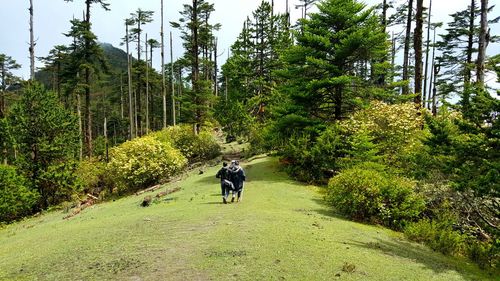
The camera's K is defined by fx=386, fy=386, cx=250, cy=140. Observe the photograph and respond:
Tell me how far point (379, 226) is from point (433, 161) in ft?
9.00

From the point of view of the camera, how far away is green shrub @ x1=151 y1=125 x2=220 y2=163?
99.3 ft

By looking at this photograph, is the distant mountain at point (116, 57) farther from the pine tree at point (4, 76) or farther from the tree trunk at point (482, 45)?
the tree trunk at point (482, 45)

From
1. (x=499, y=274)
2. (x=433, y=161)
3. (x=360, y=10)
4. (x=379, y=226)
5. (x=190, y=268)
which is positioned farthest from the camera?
(x=360, y=10)

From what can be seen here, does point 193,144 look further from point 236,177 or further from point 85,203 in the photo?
point 236,177

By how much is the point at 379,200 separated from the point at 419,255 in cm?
316

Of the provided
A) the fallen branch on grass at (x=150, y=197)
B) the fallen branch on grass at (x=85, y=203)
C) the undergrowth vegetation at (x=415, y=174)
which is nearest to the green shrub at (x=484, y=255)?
the undergrowth vegetation at (x=415, y=174)

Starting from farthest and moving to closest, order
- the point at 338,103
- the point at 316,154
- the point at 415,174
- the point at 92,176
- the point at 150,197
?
the point at 92,176, the point at 338,103, the point at 316,154, the point at 150,197, the point at 415,174

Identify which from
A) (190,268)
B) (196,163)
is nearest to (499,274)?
(190,268)

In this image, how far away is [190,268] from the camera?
297 inches

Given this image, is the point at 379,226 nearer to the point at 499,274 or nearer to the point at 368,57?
the point at 499,274

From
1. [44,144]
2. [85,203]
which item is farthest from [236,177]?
[44,144]

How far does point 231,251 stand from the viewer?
840cm

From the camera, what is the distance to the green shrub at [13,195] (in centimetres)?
2080

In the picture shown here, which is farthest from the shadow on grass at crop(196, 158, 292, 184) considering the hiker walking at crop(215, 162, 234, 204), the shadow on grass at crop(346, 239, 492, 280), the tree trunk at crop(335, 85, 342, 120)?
the shadow on grass at crop(346, 239, 492, 280)
